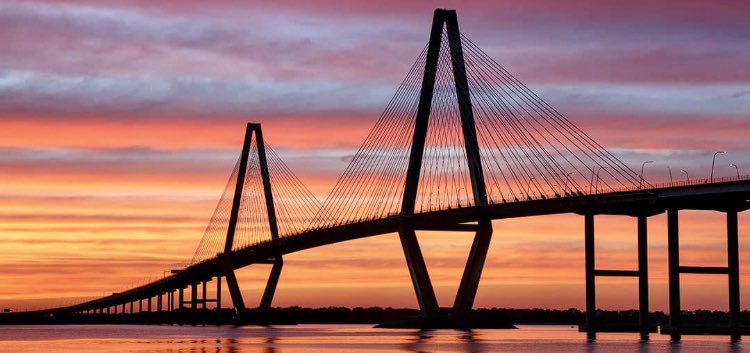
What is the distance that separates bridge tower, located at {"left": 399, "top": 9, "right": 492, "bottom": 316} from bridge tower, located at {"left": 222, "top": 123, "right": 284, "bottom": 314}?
133 ft

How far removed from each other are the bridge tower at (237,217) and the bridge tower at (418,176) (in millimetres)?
40522

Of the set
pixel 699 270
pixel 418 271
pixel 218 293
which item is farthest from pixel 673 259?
pixel 218 293

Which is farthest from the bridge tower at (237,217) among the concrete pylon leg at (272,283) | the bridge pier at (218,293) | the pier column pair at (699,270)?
the pier column pair at (699,270)

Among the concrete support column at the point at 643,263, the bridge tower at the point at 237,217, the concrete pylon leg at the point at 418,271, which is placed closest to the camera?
the concrete support column at the point at 643,263

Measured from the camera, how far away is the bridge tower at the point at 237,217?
479 feet

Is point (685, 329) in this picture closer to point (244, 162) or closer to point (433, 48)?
point (433, 48)

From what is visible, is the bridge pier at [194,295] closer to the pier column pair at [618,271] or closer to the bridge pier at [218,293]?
the bridge pier at [218,293]

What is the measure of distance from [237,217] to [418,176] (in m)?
56.1

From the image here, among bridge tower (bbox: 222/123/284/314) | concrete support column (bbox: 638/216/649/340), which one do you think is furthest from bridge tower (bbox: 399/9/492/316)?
bridge tower (bbox: 222/123/284/314)

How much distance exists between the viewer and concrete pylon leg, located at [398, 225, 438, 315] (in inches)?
4011

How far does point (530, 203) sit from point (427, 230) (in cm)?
1171

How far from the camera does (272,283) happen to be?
5846 inches

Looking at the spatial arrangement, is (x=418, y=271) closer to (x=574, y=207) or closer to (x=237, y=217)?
(x=574, y=207)

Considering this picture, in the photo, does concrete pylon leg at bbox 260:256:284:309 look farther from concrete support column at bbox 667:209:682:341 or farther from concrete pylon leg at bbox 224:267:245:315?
concrete support column at bbox 667:209:682:341
